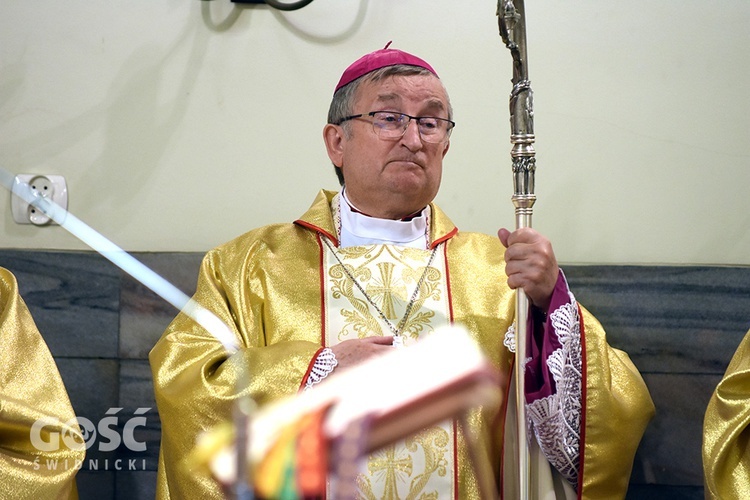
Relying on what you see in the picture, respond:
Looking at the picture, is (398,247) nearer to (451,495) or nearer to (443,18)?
(451,495)

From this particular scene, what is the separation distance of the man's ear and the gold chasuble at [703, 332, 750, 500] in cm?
143

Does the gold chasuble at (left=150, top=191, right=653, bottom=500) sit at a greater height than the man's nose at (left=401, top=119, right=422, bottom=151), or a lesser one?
lesser

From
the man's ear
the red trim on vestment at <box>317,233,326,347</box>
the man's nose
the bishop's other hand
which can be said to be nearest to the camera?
the bishop's other hand

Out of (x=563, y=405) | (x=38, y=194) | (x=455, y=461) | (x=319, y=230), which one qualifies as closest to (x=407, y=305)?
(x=319, y=230)

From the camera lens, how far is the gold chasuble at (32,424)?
2531 millimetres

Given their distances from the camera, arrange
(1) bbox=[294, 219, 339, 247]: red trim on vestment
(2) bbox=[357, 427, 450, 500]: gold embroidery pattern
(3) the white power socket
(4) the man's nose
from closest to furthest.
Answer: (2) bbox=[357, 427, 450, 500]: gold embroidery pattern → (4) the man's nose → (1) bbox=[294, 219, 339, 247]: red trim on vestment → (3) the white power socket

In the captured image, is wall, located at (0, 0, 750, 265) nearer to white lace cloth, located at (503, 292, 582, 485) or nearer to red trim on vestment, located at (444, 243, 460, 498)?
red trim on vestment, located at (444, 243, 460, 498)

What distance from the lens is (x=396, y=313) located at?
9.87 feet

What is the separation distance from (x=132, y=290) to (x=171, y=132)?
2.03 feet

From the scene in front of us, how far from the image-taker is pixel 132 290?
3.51 m

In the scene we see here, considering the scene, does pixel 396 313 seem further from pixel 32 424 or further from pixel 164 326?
pixel 32 424

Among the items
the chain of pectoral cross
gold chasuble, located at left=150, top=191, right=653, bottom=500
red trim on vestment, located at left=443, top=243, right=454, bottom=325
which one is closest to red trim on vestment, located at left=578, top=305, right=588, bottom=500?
gold chasuble, located at left=150, top=191, right=653, bottom=500

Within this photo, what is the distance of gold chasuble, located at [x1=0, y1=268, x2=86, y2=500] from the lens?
2.53m

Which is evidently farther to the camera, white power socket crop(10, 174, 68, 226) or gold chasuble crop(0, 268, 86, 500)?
white power socket crop(10, 174, 68, 226)
